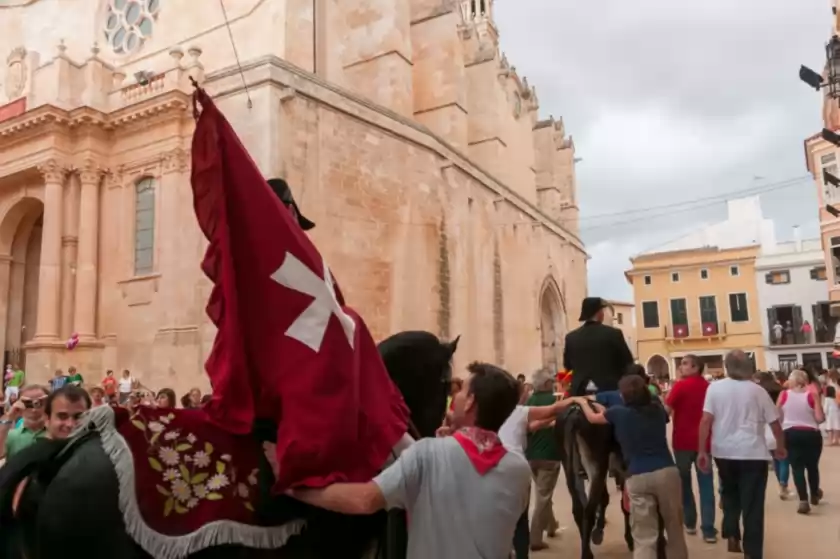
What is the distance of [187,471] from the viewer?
2500mm

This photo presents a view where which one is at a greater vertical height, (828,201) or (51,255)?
(828,201)

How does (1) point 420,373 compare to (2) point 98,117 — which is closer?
(1) point 420,373

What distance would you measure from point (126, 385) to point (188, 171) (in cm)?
576

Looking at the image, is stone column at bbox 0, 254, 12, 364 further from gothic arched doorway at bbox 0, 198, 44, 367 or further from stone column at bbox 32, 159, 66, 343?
stone column at bbox 32, 159, 66, 343

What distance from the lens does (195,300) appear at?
53.0ft

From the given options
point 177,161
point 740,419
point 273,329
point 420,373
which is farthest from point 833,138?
point 177,161

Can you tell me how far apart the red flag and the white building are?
43795mm

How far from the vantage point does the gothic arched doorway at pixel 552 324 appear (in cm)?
2925

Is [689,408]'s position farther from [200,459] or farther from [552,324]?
[552,324]

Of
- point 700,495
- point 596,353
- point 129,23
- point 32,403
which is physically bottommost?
point 700,495

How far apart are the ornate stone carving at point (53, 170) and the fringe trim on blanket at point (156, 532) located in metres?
19.0

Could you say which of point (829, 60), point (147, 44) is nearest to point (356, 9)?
point (147, 44)

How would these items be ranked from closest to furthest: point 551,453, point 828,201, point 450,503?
point 450,503 → point 551,453 → point 828,201

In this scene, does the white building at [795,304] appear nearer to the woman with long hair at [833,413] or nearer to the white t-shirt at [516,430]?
the woman with long hair at [833,413]
